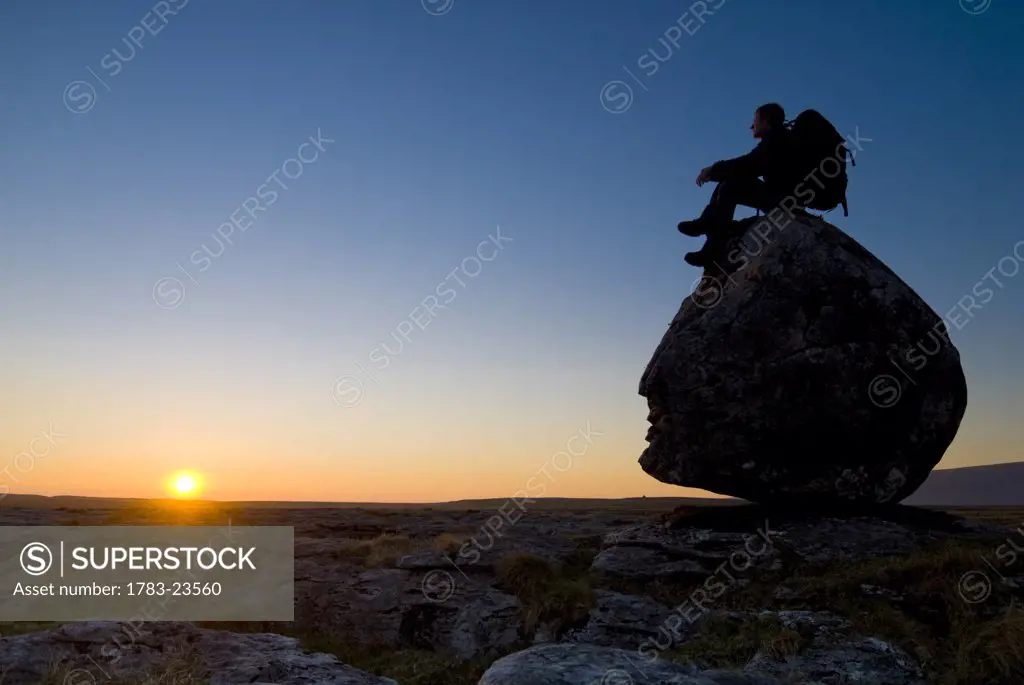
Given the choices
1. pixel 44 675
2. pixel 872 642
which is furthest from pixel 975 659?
pixel 44 675

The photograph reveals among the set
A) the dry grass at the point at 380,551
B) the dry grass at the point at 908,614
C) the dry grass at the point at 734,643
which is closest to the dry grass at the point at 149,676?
the dry grass at the point at 380,551

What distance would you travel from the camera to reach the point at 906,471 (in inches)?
532

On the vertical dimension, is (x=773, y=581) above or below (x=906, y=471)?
below

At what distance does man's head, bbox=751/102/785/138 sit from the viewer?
14781 mm

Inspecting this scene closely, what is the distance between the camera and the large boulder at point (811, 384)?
13.2 m

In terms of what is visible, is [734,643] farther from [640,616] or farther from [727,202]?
[727,202]

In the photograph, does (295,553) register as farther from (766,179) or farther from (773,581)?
(766,179)

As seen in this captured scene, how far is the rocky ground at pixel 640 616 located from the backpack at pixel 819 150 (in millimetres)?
6288

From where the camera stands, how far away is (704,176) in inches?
590

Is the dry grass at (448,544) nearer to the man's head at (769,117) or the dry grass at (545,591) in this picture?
the dry grass at (545,591)

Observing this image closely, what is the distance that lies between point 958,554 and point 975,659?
257 centimetres

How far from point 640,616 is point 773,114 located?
9921 mm

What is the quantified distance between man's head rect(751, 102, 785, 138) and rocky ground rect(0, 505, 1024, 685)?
24.6 ft

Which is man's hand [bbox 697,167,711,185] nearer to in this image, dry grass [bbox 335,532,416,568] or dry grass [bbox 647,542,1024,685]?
dry grass [bbox 647,542,1024,685]
